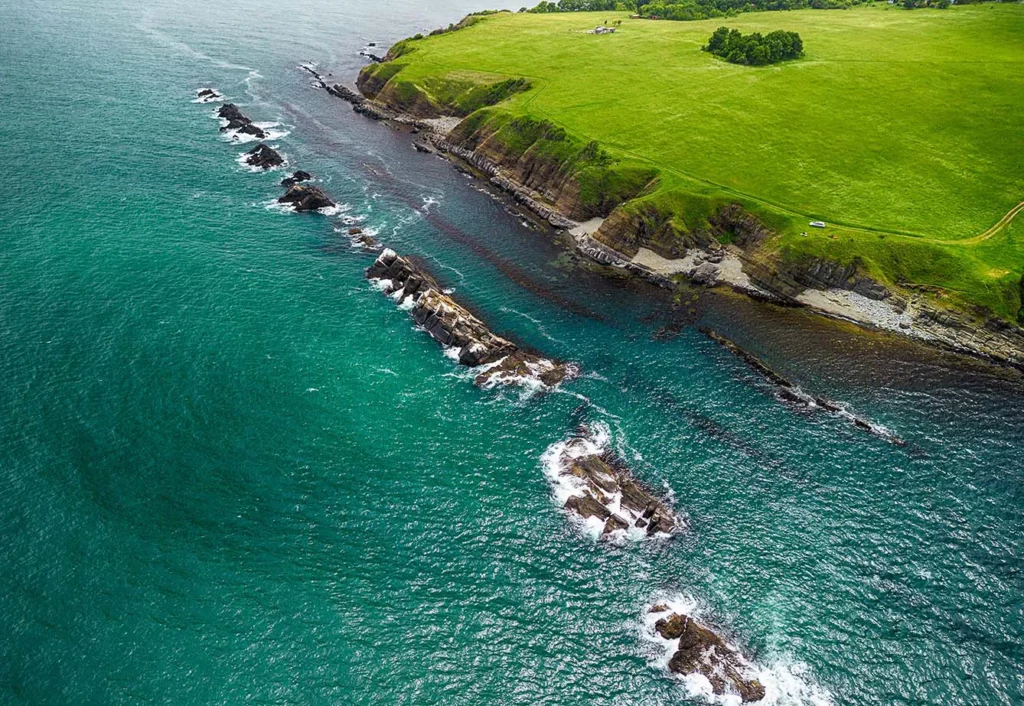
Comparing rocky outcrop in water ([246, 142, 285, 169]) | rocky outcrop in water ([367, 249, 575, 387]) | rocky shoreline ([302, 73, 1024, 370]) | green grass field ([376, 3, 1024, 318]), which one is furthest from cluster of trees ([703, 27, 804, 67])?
rocky outcrop in water ([246, 142, 285, 169])

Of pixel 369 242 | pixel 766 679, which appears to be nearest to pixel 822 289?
pixel 766 679

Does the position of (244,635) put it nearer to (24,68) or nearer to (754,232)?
(754,232)

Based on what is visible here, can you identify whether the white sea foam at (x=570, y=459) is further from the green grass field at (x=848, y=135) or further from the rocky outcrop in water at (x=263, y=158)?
the rocky outcrop in water at (x=263, y=158)

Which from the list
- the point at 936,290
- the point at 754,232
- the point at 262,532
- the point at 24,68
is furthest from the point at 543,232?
the point at 24,68

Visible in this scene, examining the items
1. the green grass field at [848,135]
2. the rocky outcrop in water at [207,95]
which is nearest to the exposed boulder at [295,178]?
the green grass field at [848,135]

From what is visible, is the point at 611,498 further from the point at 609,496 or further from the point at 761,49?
the point at 761,49

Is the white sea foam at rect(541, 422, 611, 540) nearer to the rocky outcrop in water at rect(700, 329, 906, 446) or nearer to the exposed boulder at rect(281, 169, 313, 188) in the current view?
the rocky outcrop in water at rect(700, 329, 906, 446)
